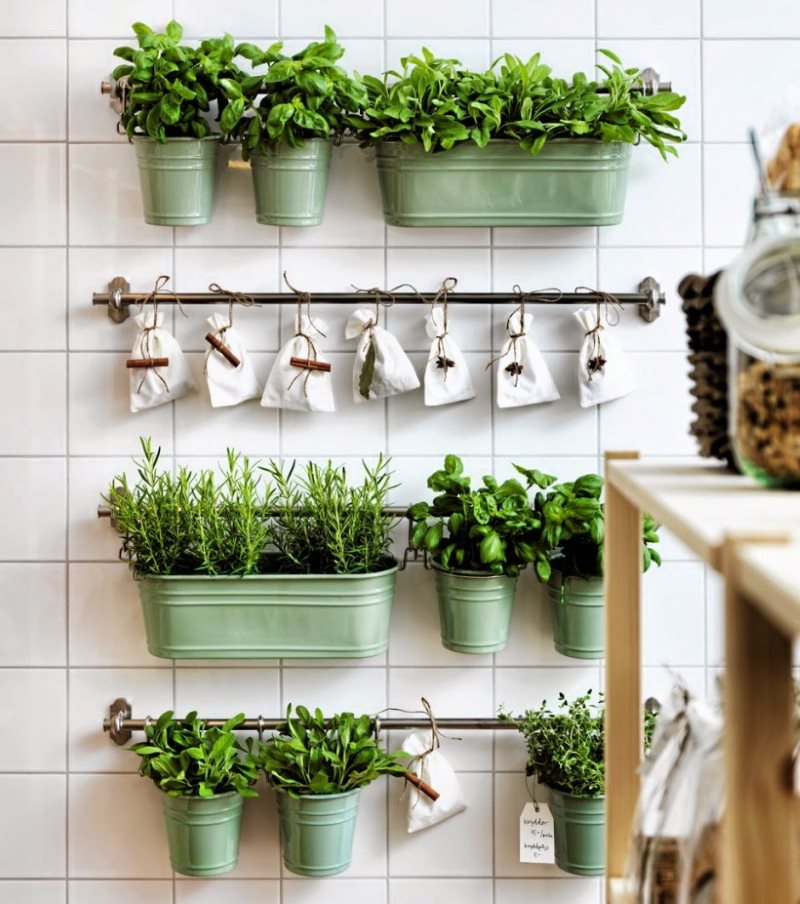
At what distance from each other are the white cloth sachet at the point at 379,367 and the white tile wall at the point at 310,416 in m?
0.08

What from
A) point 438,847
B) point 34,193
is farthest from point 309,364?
point 438,847

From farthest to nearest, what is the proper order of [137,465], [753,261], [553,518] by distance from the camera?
[137,465]
[553,518]
[753,261]

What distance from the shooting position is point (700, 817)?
66 centimetres

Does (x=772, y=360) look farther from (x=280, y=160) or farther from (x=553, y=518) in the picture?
(x=280, y=160)

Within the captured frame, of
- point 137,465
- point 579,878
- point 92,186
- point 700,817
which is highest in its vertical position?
point 92,186

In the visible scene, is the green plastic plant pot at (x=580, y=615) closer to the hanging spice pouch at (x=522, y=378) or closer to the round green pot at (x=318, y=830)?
the hanging spice pouch at (x=522, y=378)

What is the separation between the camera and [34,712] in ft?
6.61

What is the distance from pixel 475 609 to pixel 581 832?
1.37ft

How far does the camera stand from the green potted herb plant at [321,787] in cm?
184

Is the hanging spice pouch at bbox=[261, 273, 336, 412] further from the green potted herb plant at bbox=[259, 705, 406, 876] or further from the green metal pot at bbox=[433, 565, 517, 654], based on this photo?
the green potted herb plant at bbox=[259, 705, 406, 876]

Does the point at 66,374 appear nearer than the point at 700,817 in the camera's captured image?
No

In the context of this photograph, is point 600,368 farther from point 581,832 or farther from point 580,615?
point 581,832

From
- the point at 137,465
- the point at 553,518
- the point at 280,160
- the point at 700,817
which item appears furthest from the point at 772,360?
the point at 137,465

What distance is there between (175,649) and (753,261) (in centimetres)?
141
